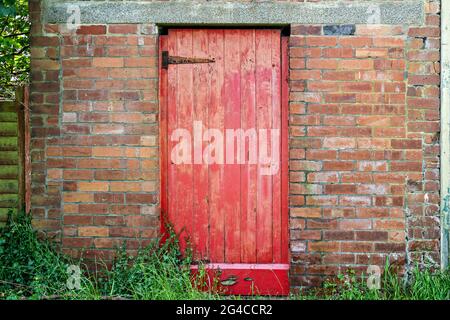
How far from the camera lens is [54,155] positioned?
13.2ft

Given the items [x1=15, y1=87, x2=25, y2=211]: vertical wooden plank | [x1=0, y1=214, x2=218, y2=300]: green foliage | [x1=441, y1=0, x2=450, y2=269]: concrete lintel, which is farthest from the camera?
[x1=15, y1=87, x2=25, y2=211]: vertical wooden plank

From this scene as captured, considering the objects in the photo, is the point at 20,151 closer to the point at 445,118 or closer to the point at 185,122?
the point at 185,122

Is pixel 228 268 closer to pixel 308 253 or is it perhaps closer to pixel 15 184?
pixel 308 253

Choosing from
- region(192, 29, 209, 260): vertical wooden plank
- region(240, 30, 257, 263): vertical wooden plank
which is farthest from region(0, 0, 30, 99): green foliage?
region(240, 30, 257, 263): vertical wooden plank

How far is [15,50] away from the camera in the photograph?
6285 mm

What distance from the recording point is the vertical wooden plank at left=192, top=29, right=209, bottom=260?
4105 mm

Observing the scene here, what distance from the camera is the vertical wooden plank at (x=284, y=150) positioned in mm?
4094

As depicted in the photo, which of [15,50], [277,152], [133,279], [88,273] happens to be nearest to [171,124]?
[277,152]

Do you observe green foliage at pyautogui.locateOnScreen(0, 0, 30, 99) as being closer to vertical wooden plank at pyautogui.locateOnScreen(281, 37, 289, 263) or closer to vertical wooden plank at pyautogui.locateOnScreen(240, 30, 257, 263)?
vertical wooden plank at pyautogui.locateOnScreen(240, 30, 257, 263)

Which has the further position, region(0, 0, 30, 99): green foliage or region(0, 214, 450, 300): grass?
region(0, 0, 30, 99): green foliage

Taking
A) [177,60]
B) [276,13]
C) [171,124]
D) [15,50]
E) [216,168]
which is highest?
[15,50]

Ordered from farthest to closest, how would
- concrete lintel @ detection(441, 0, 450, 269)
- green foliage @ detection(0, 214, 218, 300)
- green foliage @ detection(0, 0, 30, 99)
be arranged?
green foliage @ detection(0, 0, 30, 99) < concrete lintel @ detection(441, 0, 450, 269) < green foliage @ detection(0, 214, 218, 300)

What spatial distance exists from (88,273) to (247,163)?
162cm

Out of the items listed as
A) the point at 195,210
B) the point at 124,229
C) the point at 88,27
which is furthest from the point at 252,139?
the point at 88,27
